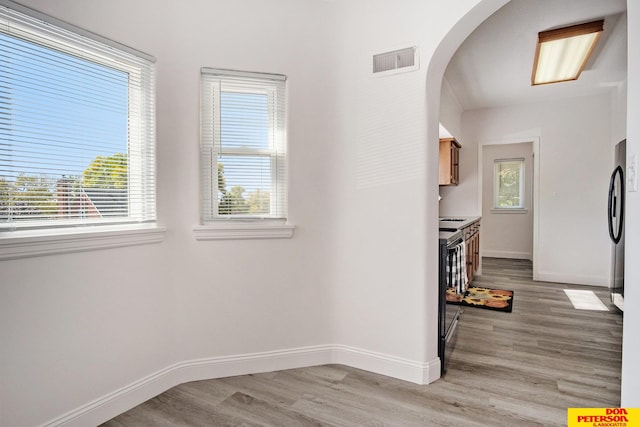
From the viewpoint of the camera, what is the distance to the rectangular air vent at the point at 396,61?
7.71 ft

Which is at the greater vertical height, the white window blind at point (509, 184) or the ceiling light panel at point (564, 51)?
the ceiling light panel at point (564, 51)

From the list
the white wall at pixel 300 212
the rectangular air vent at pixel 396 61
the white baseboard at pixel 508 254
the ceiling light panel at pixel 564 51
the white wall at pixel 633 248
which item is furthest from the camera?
the white baseboard at pixel 508 254

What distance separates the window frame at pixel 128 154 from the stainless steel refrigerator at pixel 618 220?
4.61 meters

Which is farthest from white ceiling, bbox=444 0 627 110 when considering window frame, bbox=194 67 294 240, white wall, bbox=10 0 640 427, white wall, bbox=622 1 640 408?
window frame, bbox=194 67 294 240

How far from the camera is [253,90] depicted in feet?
8.32

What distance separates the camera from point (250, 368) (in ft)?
8.24

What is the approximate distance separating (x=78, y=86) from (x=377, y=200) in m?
1.89

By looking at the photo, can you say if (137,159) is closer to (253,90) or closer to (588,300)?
(253,90)

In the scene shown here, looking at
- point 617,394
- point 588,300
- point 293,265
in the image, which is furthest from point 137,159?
point 588,300

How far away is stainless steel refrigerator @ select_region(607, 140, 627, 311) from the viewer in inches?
154

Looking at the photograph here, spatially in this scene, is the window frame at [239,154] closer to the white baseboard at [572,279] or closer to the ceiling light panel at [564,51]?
the ceiling light panel at [564,51]

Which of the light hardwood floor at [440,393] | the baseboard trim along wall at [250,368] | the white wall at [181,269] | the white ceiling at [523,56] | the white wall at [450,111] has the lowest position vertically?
the light hardwood floor at [440,393]

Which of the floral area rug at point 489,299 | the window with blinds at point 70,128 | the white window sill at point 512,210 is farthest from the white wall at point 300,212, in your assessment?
the white window sill at point 512,210

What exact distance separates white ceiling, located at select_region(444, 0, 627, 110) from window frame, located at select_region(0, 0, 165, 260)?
2.79 m
